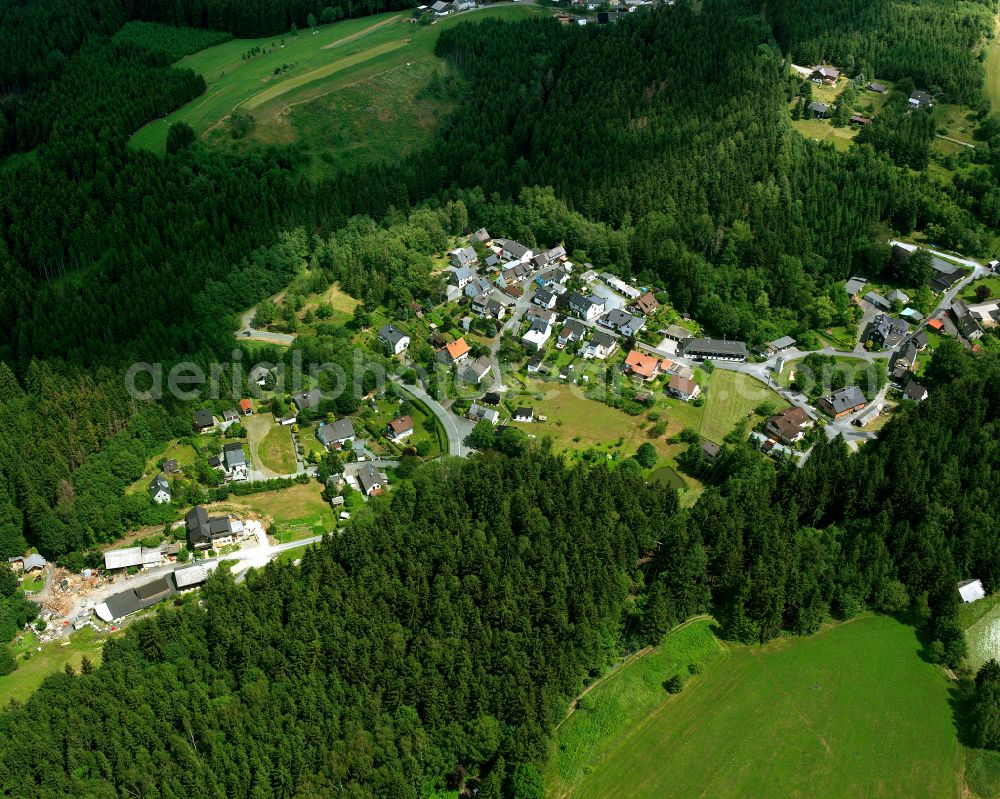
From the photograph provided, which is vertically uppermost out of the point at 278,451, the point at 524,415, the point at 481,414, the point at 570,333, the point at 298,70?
the point at 298,70

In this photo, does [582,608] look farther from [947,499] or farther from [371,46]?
[371,46]

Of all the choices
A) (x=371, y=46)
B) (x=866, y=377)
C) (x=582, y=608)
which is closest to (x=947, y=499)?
(x=866, y=377)

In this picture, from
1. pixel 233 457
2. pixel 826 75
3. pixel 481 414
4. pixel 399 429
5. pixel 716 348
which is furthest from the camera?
pixel 826 75

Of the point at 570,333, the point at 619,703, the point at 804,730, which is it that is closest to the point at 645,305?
the point at 570,333

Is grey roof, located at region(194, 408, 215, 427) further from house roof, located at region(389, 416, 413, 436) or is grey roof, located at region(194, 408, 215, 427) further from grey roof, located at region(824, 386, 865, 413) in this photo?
grey roof, located at region(824, 386, 865, 413)

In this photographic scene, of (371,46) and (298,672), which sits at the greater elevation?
(371,46)

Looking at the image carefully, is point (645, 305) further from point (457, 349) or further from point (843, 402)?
point (843, 402)

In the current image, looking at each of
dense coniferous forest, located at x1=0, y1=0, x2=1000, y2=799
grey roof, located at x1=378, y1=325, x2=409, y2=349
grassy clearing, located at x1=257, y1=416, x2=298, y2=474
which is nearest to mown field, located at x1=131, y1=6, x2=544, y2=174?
dense coniferous forest, located at x1=0, y1=0, x2=1000, y2=799
